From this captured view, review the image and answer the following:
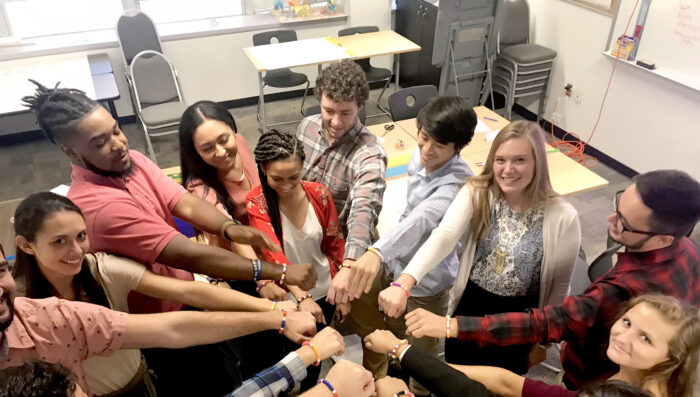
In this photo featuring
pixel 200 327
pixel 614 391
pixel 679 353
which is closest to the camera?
pixel 614 391

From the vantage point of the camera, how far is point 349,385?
1.38 metres

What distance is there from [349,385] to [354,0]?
5.30 metres

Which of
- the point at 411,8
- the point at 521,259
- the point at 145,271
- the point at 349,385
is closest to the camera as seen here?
the point at 349,385

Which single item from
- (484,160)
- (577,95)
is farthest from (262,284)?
(577,95)

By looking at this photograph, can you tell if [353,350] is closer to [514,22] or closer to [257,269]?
[257,269]

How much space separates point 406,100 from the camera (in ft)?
13.2

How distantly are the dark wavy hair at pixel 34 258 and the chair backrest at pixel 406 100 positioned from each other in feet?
9.51

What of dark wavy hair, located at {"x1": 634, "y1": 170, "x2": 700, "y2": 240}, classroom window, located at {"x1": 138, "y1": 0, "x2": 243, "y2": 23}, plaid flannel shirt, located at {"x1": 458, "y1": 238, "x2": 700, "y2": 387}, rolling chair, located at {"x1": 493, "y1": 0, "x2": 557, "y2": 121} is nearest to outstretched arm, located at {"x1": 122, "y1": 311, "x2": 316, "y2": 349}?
plaid flannel shirt, located at {"x1": 458, "y1": 238, "x2": 700, "y2": 387}

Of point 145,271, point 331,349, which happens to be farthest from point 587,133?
point 145,271

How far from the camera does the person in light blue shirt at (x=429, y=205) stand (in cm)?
174

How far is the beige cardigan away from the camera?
1702 millimetres

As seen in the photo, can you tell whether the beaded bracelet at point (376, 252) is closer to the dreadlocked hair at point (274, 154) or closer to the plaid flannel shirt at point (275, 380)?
the dreadlocked hair at point (274, 154)

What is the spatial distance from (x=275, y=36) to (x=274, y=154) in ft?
13.0

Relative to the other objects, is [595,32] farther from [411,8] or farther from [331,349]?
[331,349]
